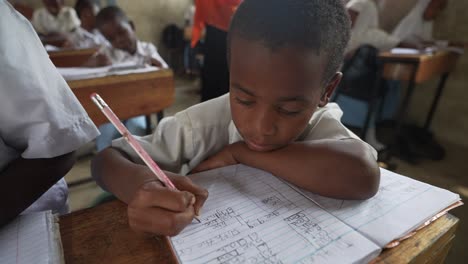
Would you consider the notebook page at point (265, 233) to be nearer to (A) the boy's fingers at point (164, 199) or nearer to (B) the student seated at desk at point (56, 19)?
(A) the boy's fingers at point (164, 199)

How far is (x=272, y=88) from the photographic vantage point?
0.51 metres

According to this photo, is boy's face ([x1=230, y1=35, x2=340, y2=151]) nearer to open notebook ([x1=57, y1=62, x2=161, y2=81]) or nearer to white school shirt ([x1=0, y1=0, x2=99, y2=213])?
white school shirt ([x1=0, y1=0, x2=99, y2=213])

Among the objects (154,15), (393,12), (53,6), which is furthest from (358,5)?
(154,15)

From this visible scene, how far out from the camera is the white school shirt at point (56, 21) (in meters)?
4.27

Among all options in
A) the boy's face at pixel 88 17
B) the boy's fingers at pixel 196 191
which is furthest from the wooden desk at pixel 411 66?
the boy's face at pixel 88 17

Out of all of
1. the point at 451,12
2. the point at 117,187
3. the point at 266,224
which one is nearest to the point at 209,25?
the point at 117,187

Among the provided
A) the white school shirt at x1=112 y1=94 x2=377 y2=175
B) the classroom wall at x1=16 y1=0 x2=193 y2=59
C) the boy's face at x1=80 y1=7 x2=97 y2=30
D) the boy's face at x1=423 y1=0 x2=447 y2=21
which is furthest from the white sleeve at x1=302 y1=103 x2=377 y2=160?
the classroom wall at x1=16 y1=0 x2=193 y2=59

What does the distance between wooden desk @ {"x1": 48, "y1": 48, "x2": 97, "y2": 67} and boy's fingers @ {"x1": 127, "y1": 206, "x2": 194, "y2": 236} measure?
2.07 meters

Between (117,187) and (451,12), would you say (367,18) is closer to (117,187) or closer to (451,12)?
(451,12)

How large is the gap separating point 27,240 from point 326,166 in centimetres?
49

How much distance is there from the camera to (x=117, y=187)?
1.75 feet

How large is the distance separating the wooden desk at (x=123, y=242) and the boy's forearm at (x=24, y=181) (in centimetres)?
7

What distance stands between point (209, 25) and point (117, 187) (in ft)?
5.03

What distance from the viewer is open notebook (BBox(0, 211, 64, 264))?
36 centimetres
